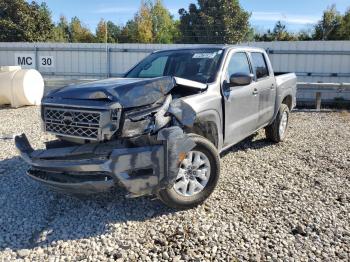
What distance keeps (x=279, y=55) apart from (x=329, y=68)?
190 cm

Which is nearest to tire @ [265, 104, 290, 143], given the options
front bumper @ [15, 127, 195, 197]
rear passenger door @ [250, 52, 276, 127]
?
rear passenger door @ [250, 52, 276, 127]

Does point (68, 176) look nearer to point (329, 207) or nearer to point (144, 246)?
point (144, 246)

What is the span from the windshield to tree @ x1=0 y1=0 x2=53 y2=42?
2644cm

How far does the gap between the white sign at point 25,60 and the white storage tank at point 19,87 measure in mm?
3822

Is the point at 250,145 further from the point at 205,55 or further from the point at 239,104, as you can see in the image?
the point at 205,55

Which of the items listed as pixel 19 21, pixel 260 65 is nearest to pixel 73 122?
pixel 260 65

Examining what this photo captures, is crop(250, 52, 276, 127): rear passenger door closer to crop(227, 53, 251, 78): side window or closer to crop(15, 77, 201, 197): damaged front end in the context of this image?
crop(227, 53, 251, 78): side window

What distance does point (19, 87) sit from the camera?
40.1ft

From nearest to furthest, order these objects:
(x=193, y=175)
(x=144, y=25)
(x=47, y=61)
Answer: (x=193, y=175)
(x=47, y=61)
(x=144, y=25)

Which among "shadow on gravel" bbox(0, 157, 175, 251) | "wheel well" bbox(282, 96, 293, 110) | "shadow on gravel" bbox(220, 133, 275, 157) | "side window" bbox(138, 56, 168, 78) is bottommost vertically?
"shadow on gravel" bbox(0, 157, 175, 251)

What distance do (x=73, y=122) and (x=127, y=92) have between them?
0.66 metres

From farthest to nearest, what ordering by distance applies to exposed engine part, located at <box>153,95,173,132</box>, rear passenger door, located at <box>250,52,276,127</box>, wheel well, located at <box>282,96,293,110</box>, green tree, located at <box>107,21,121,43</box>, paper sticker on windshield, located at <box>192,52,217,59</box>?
green tree, located at <box>107,21,121,43</box>
wheel well, located at <box>282,96,293,110</box>
rear passenger door, located at <box>250,52,276,127</box>
paper sticker on windshield, located at <box>192,52,217,59</box>
exposed engine part, located at <box>153,95,173,132</box>

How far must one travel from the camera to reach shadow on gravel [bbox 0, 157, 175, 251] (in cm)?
394

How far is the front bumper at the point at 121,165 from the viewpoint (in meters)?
3.76
